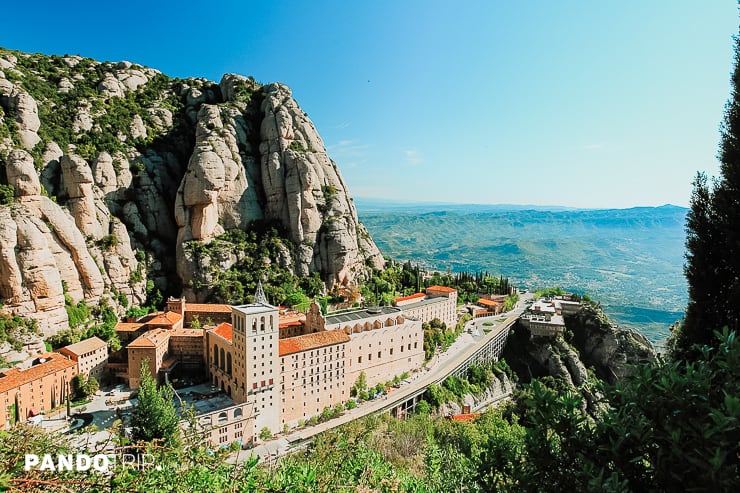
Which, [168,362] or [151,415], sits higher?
[151,415]

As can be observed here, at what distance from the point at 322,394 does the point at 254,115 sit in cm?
5025

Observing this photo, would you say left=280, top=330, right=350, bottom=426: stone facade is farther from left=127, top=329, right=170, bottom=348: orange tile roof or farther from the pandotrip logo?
the pandotrip logo

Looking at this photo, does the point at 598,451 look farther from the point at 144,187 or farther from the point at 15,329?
the point at 144,187

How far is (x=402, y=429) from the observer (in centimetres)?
2795

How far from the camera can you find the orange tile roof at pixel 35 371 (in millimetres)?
28236

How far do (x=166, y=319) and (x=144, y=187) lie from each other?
23562 millimetres

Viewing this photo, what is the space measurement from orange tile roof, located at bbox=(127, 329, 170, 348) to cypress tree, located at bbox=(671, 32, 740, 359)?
37262 millimetres

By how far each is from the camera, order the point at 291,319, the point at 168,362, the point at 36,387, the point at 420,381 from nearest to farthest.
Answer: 1. the point at 36,387
2. the point at 168,362
3. the point at 420,381
4. the point at 291,319

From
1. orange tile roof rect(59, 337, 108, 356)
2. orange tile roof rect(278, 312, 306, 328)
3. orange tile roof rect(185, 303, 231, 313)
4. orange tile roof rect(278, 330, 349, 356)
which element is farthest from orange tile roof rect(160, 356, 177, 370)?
orange tile roof rect(278, 330, 349, 356)

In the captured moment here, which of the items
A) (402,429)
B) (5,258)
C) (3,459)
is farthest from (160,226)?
(3,459)

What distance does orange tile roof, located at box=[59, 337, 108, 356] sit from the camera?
3428 centimetres

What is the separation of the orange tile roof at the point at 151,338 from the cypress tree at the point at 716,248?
37.3 m

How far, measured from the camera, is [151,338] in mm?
36125

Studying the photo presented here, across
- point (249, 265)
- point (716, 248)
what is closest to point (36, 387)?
point (249, 265)
